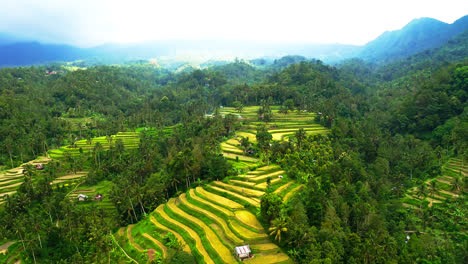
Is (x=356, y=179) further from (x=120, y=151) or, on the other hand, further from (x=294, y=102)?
(x=120, y=151)

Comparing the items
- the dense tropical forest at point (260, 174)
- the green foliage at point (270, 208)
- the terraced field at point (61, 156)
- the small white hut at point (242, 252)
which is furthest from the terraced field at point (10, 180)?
the green foliage at point (270, 208)

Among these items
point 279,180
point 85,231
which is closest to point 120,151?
point 85,231

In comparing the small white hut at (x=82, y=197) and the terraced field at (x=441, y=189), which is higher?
the terraced field at (x=441, y=189)

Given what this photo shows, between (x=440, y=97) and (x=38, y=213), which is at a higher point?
(x=440, y=97)

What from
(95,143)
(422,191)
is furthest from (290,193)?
(95,143)

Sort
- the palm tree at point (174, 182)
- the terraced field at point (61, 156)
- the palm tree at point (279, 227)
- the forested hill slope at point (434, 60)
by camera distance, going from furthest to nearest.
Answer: the forested hill slope at point (434, 60) → the terraced field at point (61, 156) → the palm tree at point (174, 182) → the palm tree at point (279, 227)

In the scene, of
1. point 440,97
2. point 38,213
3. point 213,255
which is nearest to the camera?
point 213,255

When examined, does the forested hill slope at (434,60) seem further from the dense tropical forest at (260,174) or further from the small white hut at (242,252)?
the small white hut at (242,252)
